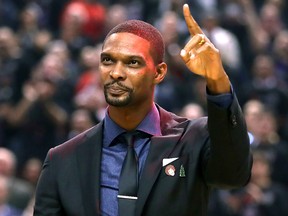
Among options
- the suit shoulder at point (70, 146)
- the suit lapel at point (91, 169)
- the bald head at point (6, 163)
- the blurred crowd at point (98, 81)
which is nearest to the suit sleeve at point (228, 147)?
the suit lapel at point (91, 169)

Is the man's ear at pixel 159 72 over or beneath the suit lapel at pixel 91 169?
over

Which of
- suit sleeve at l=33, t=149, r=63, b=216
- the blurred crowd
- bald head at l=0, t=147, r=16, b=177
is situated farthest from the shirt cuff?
bald head at l=0, t=147, r=16, b=177

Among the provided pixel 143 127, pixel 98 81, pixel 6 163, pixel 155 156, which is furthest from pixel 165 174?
pixel 98 81

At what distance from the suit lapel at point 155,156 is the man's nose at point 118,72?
343mm

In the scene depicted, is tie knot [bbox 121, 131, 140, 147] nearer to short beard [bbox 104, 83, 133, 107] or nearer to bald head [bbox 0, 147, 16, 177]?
short beard [bbox 104, 83, 133, 107]

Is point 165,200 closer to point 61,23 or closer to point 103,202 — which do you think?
point 103,202

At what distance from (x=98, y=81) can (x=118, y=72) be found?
6.40 meters

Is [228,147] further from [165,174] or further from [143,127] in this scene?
[143,127]

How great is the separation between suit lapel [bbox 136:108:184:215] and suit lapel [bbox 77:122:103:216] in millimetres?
186

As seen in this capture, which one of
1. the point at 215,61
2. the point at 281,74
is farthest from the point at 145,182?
the point at 281,74

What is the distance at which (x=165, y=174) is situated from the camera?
156 inches

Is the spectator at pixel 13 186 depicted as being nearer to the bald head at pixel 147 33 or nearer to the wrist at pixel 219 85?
the bald head at pixel 147 33

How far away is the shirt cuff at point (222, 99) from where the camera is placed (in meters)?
3.69

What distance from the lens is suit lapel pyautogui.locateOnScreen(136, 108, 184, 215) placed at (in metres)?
3.92
